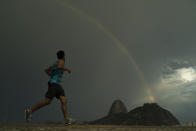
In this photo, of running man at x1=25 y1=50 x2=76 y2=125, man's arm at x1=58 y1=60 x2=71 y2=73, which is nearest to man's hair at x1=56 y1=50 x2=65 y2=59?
running man at x1=25 y1=50 x2=76 y2=125

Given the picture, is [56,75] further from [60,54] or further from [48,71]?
[60,54]

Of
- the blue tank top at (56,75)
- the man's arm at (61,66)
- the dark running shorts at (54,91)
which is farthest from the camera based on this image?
the blue tank top at (56,75)

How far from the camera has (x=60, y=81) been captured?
25.6 feet

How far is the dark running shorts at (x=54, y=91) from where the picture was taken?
7578mm

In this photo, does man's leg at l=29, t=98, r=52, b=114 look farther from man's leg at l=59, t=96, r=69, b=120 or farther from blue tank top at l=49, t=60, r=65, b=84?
blue tank top at l=49, t=60, r=65, b=84

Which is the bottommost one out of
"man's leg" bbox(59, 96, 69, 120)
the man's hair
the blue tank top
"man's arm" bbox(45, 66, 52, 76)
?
"man's leg" bbox(59, 96, 69, 120)

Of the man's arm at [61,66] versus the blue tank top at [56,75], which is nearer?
the man's arm at [61,66]

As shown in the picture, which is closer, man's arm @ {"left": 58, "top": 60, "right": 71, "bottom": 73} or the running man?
man's arm @ {"left": 58, "top": 60, "right": 71, "bottom": 73}

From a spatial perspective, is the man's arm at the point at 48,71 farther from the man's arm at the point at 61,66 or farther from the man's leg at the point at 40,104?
the man's leg at the point at 40,104

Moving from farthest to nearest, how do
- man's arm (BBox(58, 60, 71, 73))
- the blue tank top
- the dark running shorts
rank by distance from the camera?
the blue tank top → the dark running shorts → man's arm (BBox(58, 60, 71, 73))

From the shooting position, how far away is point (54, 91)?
24.8 ft

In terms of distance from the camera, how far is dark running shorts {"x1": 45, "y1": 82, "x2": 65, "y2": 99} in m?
7.58

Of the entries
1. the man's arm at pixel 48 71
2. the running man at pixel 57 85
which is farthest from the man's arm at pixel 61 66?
the man's arm at pixel 48 71

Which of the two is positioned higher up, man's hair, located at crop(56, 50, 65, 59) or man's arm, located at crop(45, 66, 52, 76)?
man's hair, located at crop(56, 50, 65, 59)
